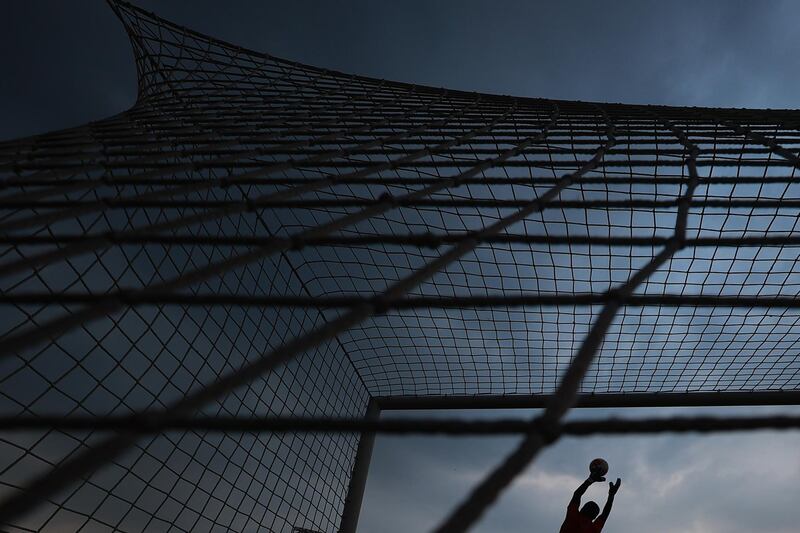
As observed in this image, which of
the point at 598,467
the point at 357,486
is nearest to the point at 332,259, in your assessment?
the point at 357,486

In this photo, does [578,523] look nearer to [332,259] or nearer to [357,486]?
[357,486]

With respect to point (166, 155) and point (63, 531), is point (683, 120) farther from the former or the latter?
point (63, 531)

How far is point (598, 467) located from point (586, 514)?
0.27 metres

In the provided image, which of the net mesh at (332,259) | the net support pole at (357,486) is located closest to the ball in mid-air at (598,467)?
the net mesh at (332,259)

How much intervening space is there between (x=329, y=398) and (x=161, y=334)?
1822 mm

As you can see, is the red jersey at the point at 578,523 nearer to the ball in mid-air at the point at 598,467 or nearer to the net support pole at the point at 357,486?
the ball in mid-air at the point at 598,467

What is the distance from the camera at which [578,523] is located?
2961 mm

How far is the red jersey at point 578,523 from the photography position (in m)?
2.94

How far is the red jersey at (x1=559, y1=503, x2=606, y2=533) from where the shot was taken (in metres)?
2.94

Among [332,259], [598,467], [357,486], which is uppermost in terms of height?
[332,259]

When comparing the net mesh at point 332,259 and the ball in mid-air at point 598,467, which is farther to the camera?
the ball in mid-air at point 598,467

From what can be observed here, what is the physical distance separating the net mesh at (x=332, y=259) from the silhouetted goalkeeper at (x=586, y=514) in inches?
27.4

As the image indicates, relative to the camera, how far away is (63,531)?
286 centimetres

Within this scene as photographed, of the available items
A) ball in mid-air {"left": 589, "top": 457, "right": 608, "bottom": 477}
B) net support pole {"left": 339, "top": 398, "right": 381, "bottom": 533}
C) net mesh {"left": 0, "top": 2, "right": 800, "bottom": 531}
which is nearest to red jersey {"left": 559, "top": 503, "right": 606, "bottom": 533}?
ball in mid-air {"left": 589, "top": 457, "right": 608, "bottom": 477}
